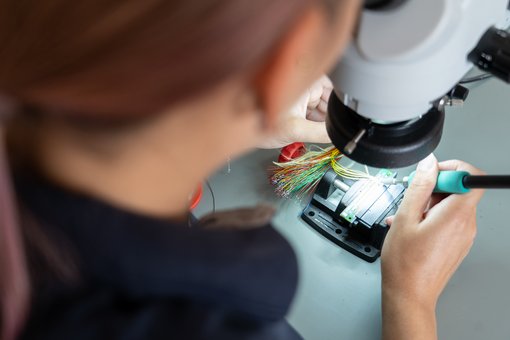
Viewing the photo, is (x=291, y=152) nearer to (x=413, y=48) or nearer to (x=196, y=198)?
(x=196, y=198)

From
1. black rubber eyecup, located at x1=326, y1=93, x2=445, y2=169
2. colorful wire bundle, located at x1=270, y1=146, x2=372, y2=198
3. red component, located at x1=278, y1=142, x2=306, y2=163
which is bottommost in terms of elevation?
colorful wire bundle, located at x1=270, y1=146, x2=372, y2=198

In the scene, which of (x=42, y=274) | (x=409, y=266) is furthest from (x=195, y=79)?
(x=409, y=266)

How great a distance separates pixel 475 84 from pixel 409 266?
1.26ft

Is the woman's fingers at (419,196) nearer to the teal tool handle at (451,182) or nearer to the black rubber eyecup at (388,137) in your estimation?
the teal tool handle at (451,182)

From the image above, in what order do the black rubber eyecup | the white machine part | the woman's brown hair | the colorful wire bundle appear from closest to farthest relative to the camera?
the woman's brown hair
the white machine part
the black rubber eyecup
the colorful wire bundle

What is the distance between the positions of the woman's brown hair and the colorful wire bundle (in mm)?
492

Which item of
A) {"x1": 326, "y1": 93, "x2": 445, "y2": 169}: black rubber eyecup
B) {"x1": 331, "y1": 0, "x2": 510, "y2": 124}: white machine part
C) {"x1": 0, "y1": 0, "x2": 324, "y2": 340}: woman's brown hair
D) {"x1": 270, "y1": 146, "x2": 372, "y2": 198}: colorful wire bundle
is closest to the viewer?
{"x1": 0, "y1": 0, "x2": 324, "y2": 340}: woman's brown hair

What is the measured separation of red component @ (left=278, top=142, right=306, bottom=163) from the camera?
80 centimetres

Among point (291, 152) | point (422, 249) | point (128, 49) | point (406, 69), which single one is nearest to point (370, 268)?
point (422, 249)

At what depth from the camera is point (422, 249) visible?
672mm

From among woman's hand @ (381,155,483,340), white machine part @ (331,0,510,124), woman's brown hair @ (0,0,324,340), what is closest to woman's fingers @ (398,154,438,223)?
woman's hand @ (381,155,483,340)

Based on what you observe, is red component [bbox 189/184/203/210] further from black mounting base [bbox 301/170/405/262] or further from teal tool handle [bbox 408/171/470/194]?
teal tool handle [bbox 408/171/470/194]

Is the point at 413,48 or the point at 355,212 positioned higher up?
the point at 413,48

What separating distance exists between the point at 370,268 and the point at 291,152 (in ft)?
0.71
